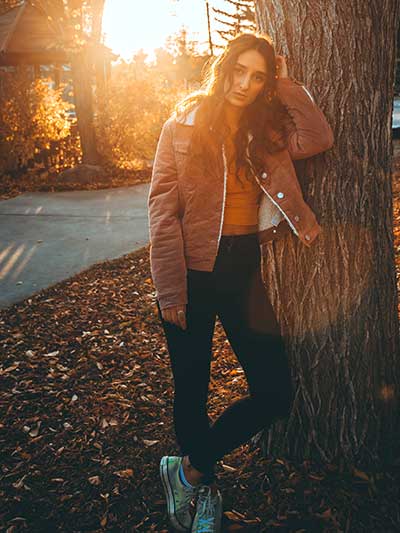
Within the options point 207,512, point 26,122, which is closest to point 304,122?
point 207,512

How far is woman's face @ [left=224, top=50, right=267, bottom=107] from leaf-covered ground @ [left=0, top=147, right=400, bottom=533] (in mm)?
1795

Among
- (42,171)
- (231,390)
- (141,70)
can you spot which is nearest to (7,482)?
(231,390)

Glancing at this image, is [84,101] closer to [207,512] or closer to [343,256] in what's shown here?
[343,256]

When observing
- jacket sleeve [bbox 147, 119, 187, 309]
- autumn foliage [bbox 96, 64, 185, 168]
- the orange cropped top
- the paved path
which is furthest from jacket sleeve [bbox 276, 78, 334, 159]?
autumn foliage [bbox 96, 64, 185, 168]

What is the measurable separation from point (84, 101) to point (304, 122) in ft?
39.7

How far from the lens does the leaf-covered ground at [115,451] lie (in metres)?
2.60

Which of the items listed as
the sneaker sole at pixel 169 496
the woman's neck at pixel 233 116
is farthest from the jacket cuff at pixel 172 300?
the sneaker sole at pixel 169 496

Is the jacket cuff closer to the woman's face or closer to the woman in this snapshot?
the woman

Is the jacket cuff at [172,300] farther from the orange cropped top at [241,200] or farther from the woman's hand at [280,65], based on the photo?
the woman's hand at [280,65]

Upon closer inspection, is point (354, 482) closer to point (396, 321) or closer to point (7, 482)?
point (396, 321)

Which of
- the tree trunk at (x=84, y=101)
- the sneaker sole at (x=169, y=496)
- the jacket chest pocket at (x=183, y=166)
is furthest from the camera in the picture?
the tree trunk at (x=84, y=101)

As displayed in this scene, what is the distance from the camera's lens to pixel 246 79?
92.2 inches

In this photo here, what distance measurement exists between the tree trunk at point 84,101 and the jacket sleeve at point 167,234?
1192cm

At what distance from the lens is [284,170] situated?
2.39 metres
